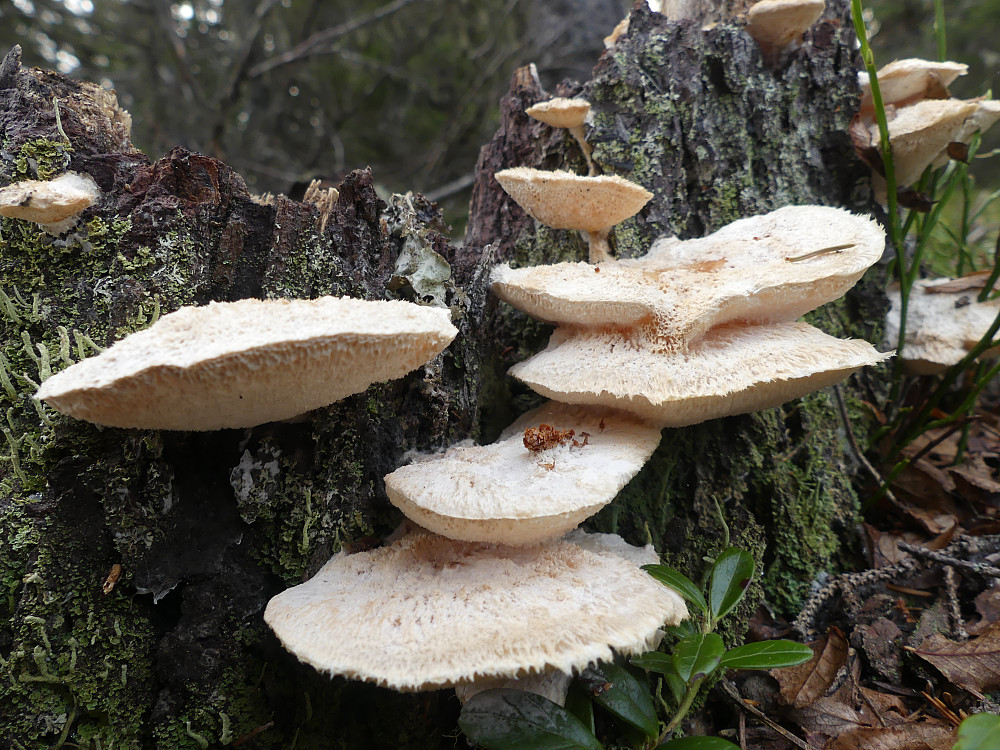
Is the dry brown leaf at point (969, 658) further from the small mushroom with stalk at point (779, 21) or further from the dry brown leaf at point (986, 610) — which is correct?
the small mushroom with stalk at point (779, 21)

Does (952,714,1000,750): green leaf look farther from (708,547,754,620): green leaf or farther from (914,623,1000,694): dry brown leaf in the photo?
(914,623,1000,694): dry brown leaf

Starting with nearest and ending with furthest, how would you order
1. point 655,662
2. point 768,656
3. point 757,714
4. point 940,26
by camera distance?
point 768,656 < point 655,662 < point 757,714 < point 940,26

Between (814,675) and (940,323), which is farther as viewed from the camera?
(940,323)

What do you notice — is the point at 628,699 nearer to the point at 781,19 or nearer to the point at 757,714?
the point at 757,714

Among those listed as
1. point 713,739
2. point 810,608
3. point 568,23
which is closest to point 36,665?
point 713,739

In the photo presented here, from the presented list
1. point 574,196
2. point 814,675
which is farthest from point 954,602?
point 574,196

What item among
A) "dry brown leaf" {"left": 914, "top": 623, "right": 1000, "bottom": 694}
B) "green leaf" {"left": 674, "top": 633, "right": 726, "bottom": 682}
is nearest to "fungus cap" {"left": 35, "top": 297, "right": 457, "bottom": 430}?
"green leaf" {"left": 674, "top": 633, "right": 726, "bottom": 682}
